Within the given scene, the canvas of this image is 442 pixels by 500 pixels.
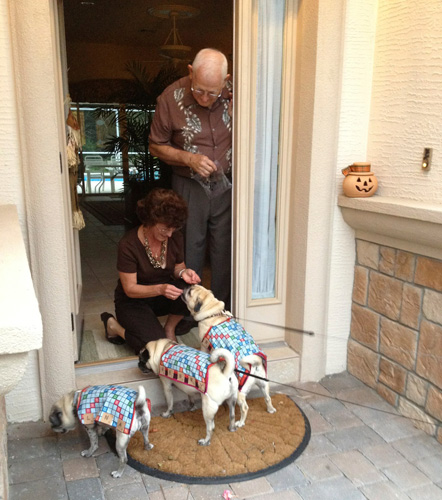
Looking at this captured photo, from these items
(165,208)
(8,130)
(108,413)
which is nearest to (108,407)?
(108,413)

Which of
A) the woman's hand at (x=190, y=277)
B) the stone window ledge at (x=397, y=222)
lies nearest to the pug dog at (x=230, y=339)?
the woman's hand at (x=190, y=277)

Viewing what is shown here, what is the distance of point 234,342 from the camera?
2.34 metres

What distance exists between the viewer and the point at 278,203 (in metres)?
2.96

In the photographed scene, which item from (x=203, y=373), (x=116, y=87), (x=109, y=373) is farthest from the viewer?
(x=116, y=87)

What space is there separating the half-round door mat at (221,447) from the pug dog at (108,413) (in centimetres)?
14

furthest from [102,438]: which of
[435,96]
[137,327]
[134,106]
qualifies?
[134,106]

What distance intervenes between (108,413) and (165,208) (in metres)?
1.10

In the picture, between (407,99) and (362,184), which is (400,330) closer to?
(362,184)

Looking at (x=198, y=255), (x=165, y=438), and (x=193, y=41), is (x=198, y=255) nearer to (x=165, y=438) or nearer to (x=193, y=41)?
(x=165, y=438)

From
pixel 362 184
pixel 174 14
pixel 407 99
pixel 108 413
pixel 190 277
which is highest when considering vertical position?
pixel 174 14

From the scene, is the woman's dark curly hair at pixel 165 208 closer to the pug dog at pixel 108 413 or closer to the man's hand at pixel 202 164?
the man's hand at pixel 202 164

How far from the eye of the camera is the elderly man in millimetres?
2719

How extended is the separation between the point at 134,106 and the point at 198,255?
3.50 metres

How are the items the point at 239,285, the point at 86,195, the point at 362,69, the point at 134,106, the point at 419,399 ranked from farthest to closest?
the point at 86,195
the point at 134,106
the point at 239,285
the point at 362,69
the point at 419,399
